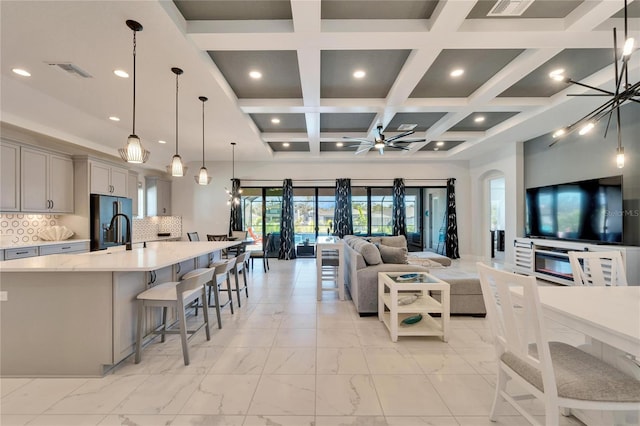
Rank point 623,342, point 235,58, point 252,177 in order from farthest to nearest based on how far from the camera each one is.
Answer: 1. point 252,177
2. point 235,58
3. point 623,342

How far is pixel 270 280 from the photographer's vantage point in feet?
17.8

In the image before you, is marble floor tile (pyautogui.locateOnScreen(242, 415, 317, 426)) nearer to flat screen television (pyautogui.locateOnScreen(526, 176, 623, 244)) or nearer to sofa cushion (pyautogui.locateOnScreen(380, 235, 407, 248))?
sofa cushion (pyautogui.locateOnScreen(380, 235, 407, 248))

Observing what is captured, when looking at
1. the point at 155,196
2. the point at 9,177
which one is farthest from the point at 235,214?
the point at 9,177

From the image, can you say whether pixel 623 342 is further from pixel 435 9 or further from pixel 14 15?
pixel 14 15

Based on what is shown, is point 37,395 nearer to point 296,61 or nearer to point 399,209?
point 296,61

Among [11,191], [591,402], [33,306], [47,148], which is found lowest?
[591,402]

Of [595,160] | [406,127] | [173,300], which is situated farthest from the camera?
[406,127]

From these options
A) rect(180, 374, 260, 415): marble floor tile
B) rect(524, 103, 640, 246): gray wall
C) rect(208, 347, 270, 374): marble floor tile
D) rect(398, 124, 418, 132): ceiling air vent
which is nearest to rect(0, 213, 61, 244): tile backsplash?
rect(208, 347, 270, 374): marble floor tile

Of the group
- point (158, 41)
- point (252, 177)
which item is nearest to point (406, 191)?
point (252, 177)

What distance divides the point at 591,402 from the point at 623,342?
332mm

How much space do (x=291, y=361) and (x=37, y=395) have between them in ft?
6.10

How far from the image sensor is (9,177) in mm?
3912

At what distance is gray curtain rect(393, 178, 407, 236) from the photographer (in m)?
7.89

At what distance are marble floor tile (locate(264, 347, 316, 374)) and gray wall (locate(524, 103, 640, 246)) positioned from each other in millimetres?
5201
